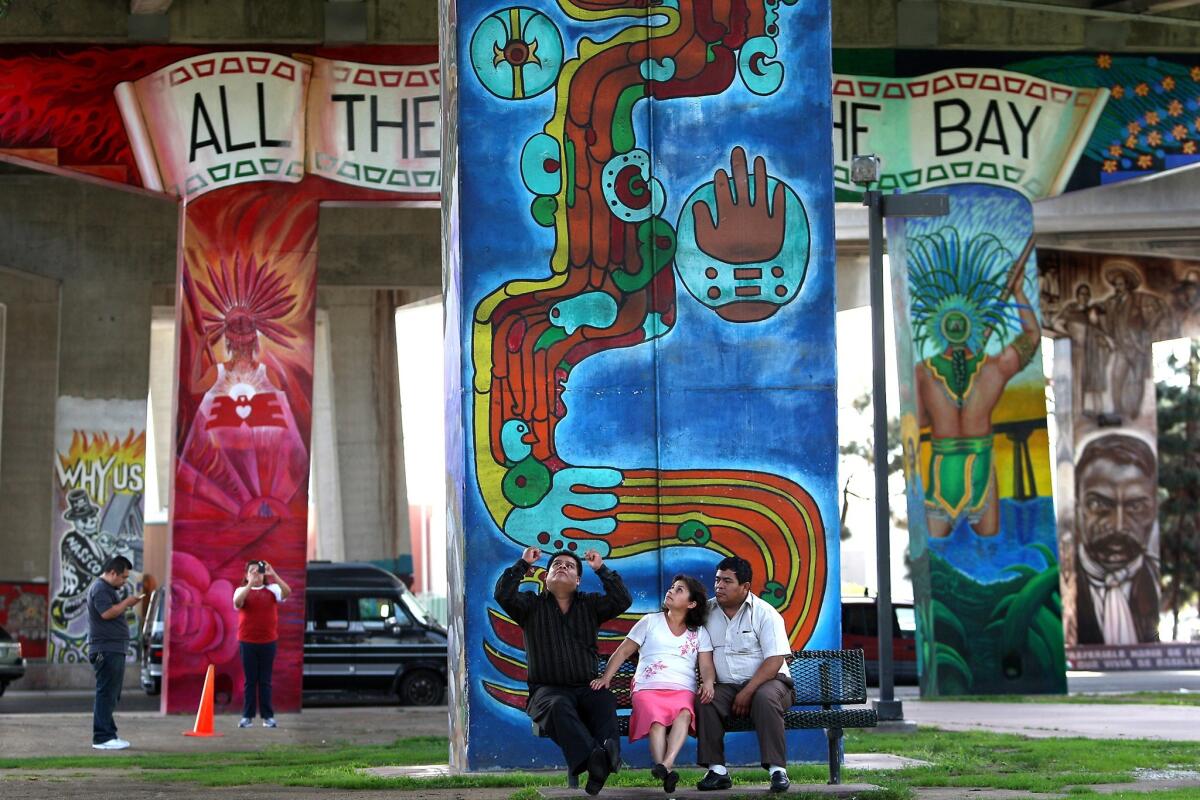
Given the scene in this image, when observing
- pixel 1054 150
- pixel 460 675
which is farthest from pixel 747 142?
pixel 1054 150

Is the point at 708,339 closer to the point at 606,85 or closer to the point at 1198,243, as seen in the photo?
the point at 606,85

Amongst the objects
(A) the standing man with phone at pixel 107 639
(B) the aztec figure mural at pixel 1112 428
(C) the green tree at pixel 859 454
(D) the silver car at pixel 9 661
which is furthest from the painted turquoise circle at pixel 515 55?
(C) the green tree at pixel 859 454

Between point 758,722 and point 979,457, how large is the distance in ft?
48.3

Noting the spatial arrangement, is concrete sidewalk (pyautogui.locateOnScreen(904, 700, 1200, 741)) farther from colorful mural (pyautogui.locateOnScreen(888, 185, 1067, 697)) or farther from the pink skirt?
the pink skirt

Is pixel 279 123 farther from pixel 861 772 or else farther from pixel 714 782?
pixel 714 782

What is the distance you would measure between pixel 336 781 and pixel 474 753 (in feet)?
3.19

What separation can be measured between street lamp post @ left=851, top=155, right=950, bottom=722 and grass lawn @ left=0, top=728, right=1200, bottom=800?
6.98ft

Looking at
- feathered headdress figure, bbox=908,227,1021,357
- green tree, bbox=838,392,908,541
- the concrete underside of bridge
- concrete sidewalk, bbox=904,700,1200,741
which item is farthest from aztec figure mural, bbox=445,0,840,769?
green tree, bbox=838,392,908,541

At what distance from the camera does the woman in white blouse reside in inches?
405

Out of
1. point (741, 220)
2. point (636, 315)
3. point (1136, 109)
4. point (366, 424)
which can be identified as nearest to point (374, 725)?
point (636, 315)

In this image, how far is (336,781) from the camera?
11430 mm

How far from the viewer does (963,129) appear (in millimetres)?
24797

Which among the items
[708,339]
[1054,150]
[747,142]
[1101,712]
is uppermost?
[1054,150]

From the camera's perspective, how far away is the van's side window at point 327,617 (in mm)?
25500
